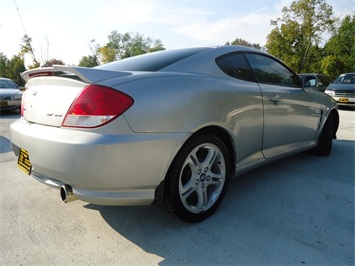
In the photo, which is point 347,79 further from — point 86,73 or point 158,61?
point 86,73

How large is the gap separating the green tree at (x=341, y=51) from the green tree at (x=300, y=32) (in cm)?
201

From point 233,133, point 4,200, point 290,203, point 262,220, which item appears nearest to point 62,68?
point 233,133

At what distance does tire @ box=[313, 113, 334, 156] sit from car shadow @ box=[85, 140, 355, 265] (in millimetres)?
816

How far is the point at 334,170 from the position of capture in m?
3.28

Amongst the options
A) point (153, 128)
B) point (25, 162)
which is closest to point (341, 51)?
point (153, 128)

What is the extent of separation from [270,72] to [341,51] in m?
30.0

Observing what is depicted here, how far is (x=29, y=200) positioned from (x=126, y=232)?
1121 millimetres

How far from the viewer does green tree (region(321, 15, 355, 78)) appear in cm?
2292

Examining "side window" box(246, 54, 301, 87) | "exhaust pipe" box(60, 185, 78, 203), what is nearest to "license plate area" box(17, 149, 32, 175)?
"exhaust pipe" box(60, 185, 78, 203)

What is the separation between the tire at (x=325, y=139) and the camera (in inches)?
147

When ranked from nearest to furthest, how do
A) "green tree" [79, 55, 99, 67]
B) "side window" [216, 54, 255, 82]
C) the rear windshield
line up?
the rear windshield
"side window" [216, 54, 255, 82]
"green tree" [79, 55, 99, 67]

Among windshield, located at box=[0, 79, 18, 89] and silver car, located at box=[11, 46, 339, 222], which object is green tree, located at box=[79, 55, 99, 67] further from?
silver car, located at box=[11, 46, 339, 222]

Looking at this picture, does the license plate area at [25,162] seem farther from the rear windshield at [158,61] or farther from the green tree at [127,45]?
the green tree at [127,45]

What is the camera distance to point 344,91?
32.6 feet
